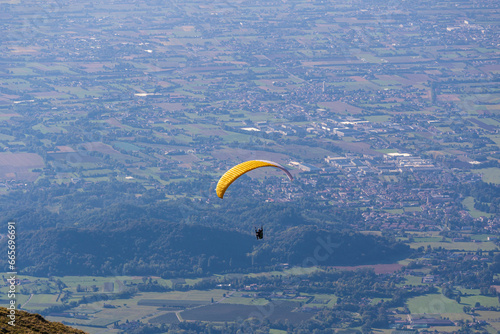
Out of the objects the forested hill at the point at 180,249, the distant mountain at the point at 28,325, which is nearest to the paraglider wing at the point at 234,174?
the distant mountain at the point at 28,325

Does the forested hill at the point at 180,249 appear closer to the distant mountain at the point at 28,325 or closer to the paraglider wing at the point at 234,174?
the paraglider wing at the point at 234,174

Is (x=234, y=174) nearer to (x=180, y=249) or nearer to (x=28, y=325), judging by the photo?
(x=28, y=325)

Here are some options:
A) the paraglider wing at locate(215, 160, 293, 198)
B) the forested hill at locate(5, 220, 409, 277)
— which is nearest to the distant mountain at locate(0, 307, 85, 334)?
the paraglider wing at locate(215, 160, 293, 198)

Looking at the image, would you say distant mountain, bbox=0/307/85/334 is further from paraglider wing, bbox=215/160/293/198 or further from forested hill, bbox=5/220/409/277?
forested hill, bbox=5/220/409/277

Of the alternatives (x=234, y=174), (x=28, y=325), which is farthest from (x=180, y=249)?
(x=28, y=325)

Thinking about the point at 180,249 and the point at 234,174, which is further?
the point at 180,249
